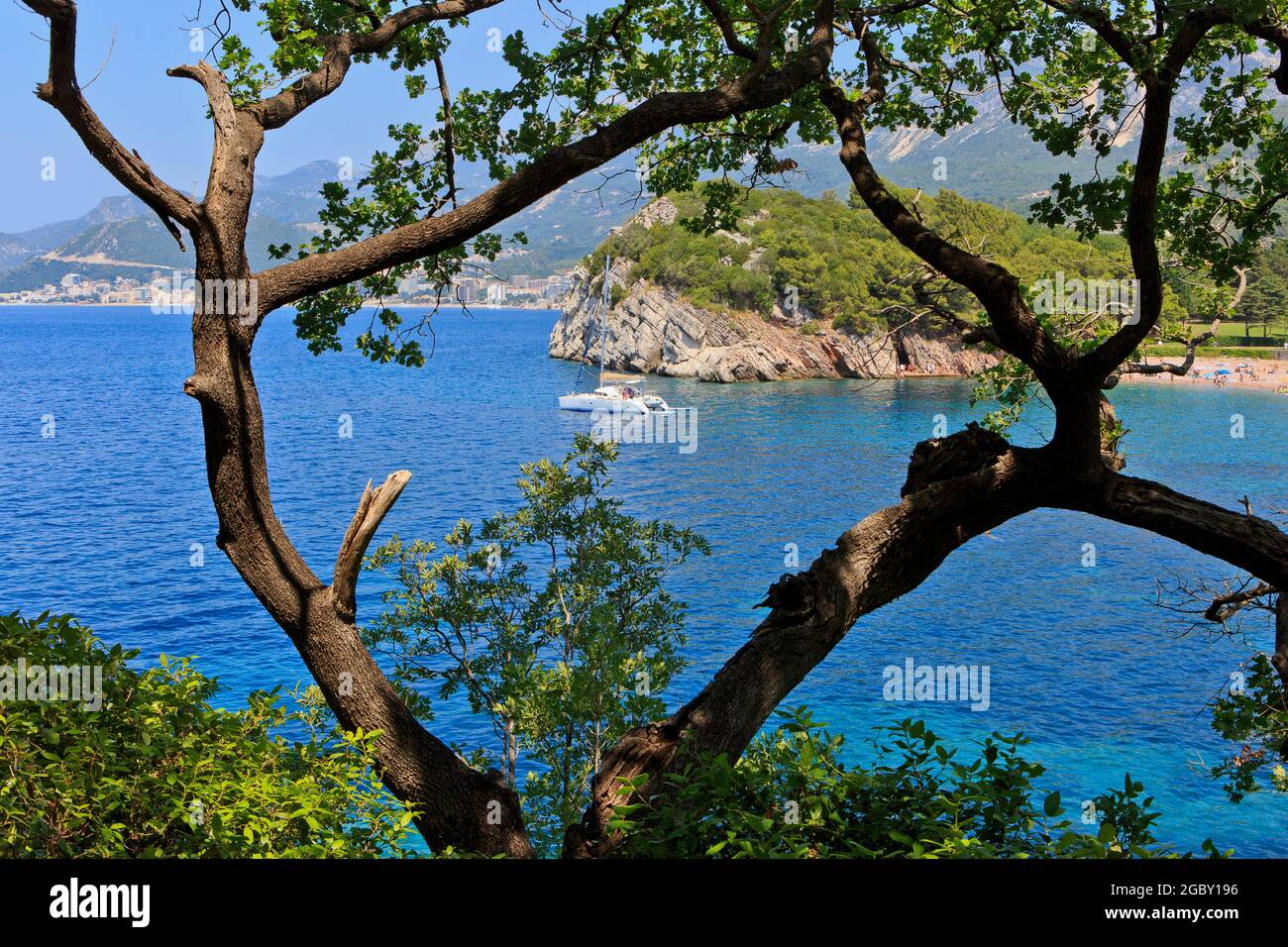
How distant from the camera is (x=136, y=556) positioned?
39.7 meters

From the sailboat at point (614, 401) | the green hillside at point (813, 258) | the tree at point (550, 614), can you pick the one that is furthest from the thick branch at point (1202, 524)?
the green hillside at point (813, 258)

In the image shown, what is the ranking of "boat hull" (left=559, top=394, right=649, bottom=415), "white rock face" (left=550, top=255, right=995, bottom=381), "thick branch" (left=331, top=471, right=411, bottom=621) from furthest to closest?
"white rock face" (left=550, top=255, right=995, bottom=381) < "boat hull" (left=559, top=394, right=649, bottom=415) < "thick branch" (left=331, top=471, right=411, bottom=621)

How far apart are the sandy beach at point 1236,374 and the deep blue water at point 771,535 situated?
414 centimetres

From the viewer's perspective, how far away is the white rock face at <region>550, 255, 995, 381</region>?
9206cm

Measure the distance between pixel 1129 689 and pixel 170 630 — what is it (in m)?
26.7

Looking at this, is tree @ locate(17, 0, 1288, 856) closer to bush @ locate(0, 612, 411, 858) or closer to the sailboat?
bush @ locate(0, 612, 411, 858)

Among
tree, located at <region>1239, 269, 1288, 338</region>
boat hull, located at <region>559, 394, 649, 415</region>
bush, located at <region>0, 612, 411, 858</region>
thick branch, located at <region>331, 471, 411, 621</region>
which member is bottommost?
bush, located at <region>0, 612, 411, 858</region>

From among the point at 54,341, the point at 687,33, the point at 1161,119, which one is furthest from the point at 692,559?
the point at 54,341

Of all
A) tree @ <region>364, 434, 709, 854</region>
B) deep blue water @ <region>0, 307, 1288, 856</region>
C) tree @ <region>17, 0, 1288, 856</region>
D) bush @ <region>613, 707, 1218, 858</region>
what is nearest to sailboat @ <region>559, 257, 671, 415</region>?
deep blue water @ <region>0, 307, 1288, 856</region>

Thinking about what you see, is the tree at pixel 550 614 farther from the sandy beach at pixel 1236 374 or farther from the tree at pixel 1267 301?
the tree at pixel 1267 301

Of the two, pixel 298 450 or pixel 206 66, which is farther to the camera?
pixel 298 450

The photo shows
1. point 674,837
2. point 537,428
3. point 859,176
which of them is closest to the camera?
point 674,837

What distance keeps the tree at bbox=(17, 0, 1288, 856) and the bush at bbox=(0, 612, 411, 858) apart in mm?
989
